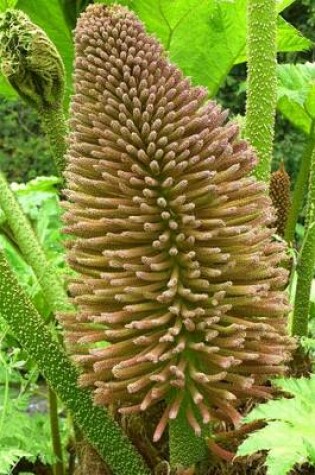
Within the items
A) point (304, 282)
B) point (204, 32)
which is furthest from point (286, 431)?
point (204, 32)

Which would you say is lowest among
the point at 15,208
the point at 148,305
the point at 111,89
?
the point at 148,305

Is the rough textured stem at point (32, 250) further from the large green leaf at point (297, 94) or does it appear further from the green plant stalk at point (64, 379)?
the large green leaf at point (297, 94)

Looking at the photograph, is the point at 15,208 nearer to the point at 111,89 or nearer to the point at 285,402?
the point at 111,89

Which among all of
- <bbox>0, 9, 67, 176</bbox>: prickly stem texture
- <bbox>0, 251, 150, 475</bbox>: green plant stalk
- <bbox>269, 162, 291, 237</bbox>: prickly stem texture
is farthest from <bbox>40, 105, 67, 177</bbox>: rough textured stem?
<bbox>269, 162, 291, 237</bbox>: prickly stem texture

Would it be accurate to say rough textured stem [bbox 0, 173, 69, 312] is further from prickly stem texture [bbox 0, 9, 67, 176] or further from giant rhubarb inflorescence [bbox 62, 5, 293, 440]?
giant rhubarb inflorescence [bbox 62, 5, 293, 440]

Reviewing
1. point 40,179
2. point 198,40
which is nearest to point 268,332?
point 198,40

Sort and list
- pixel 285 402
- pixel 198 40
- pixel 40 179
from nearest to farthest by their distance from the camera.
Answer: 1. pixel 285 402
2. pixel 198 40
3. pixel 40 179
